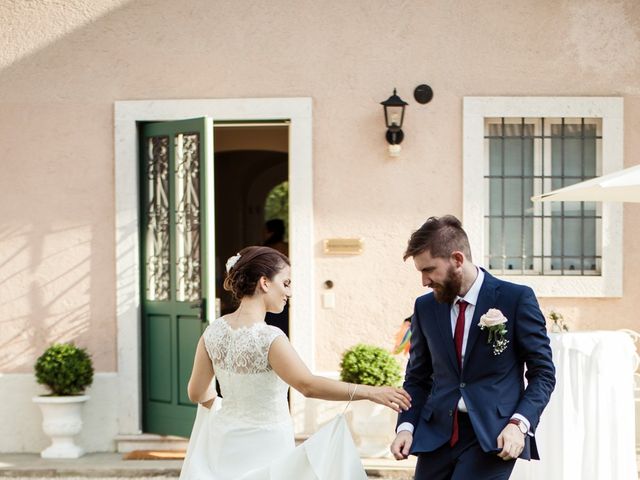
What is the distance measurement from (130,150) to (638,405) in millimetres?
4449

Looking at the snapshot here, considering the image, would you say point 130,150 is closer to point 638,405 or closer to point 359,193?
point 359,193

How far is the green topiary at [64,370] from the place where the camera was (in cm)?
850

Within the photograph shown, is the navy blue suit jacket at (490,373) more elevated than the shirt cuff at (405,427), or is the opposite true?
the navy blue suit jacket at (490,373)

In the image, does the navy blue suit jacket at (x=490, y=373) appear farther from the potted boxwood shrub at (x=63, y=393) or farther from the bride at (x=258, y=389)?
the potted boxwood shrub at (x=63, y=393)

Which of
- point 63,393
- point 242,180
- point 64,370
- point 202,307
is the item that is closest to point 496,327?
point 202,307

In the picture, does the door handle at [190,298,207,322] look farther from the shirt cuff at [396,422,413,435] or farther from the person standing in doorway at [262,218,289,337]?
the shirt cuff at [396,422,413,435]

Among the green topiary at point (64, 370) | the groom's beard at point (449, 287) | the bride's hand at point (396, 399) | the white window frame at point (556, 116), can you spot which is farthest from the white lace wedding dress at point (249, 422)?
the white window frame at point (556, 116)

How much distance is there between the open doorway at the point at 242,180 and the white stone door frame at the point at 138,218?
2.59 meters

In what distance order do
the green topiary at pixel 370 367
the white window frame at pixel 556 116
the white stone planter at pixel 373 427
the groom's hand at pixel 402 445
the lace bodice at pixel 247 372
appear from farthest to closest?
1. the white window frame at pixel 556 116
2. the white stone planter at pixel 373 427
3. the green topiary at pixel 370 367
4. the lace bodice at pixel 247 372
5. the groom's hand at pixel 402 445

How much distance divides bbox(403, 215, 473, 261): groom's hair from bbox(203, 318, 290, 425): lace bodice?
3.02ft

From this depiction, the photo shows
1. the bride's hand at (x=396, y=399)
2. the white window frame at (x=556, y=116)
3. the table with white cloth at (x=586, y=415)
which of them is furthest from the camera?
the white window frame at (x=556, y=116)

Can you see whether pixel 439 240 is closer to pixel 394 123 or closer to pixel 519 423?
pixel 519 423

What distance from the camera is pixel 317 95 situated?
8.70 m

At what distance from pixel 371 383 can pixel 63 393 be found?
2436 mm
